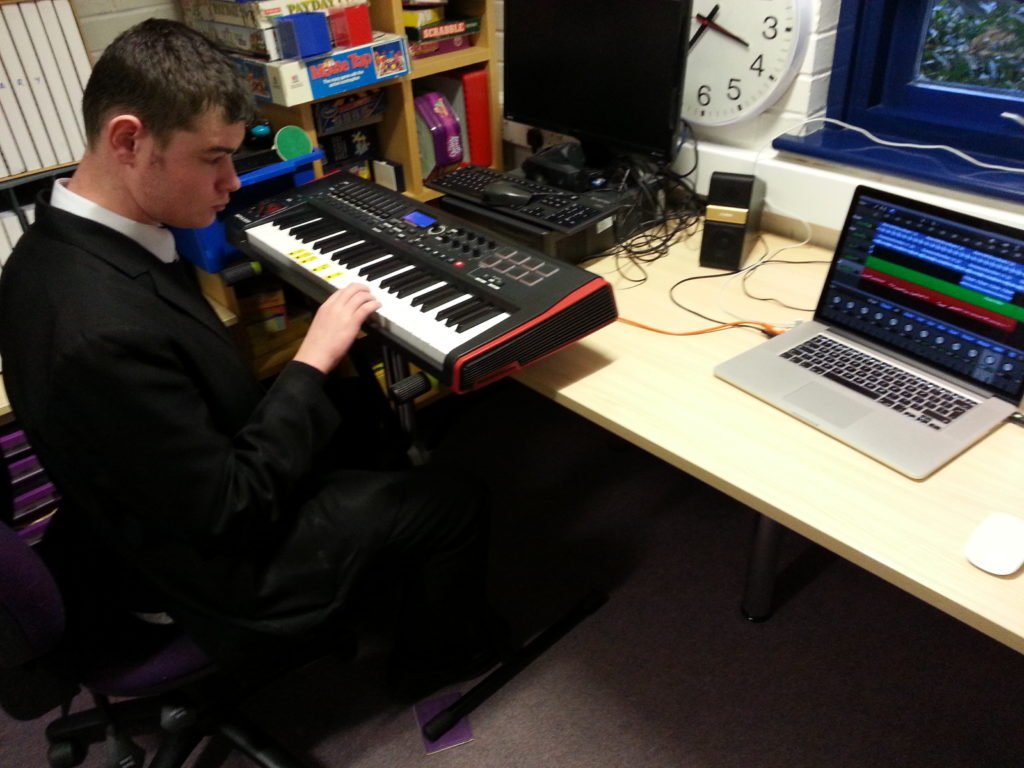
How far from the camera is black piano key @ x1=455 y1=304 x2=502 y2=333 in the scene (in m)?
1.16

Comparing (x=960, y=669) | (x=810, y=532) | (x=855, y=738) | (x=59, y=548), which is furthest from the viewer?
(x=960, y=669)

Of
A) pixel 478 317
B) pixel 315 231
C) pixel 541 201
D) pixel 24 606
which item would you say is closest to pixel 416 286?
pixel 478 317

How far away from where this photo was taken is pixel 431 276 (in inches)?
51.2

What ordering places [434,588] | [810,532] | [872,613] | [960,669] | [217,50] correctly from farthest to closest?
1. [872,613]
2. [960,669]
3. [434,588]
4. [217,50]
5. [810,532]

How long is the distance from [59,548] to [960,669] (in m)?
1.70

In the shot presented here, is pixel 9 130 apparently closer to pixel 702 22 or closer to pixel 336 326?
pixel 336 326

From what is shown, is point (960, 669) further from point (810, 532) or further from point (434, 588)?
point (434, 588)

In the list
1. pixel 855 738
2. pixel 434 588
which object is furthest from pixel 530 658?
pixel 855 738

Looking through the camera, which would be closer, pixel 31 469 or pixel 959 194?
pixel 959 194

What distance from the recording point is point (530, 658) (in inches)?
65.0

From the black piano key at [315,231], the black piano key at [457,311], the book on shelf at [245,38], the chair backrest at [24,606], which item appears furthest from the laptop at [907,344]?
the book on shelf at [245,38]

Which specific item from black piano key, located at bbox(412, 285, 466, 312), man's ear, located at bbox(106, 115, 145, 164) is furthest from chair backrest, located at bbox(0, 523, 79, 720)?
black piano key, located at bbox(412, 285, 466, 312)

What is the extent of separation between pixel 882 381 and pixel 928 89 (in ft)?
2.62

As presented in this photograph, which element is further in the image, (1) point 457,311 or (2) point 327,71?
(2) point 327,71
